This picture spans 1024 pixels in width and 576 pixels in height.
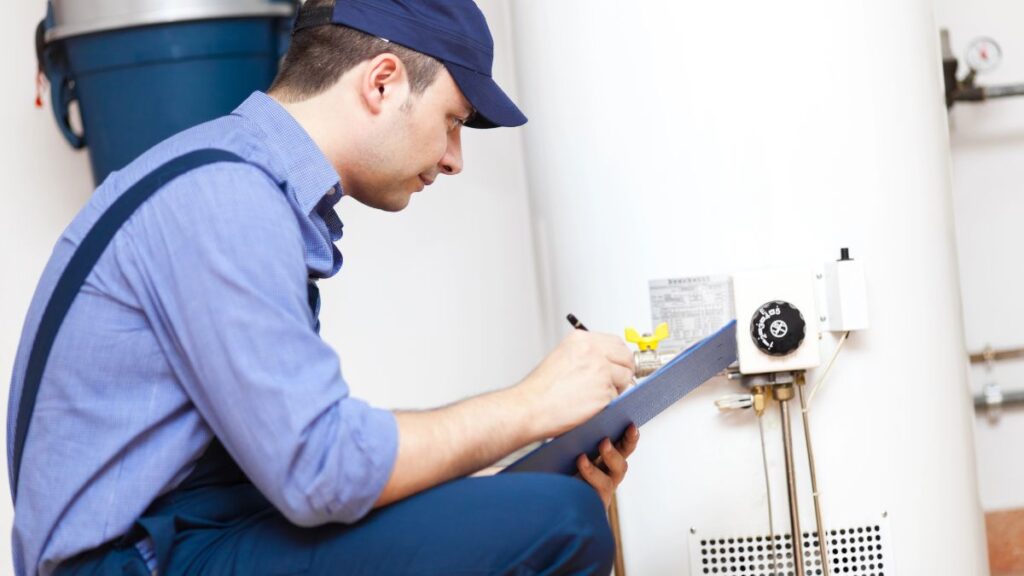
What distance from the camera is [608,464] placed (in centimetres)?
132

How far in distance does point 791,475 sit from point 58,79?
138 centimetres

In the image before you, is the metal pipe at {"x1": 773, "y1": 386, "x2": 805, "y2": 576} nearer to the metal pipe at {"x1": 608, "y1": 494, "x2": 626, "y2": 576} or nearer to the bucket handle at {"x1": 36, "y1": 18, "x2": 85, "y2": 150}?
the metal pipe at {"x1": 608, "y1": 494, "x2": 626, "y2": 576}

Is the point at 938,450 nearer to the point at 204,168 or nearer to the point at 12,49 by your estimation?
the point at 204,168

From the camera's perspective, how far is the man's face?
3.99 ft

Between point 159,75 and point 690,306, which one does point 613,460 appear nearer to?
point 690,306

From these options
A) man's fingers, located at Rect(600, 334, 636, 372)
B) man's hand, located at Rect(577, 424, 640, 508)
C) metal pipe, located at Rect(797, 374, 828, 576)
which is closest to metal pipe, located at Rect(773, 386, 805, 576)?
metal pipe, located at Rect(797, 374, 828, 576)

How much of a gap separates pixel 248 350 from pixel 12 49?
4.88ft

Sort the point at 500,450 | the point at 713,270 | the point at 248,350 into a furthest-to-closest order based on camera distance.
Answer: the point at 713,270 → the point at 500,450 → the point at 248,350

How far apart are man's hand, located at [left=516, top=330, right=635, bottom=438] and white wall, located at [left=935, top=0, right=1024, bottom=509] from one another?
1298 mm

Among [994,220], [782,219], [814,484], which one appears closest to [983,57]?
[994,220]

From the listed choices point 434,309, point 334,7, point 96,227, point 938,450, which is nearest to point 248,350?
point 96,227

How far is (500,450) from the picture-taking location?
1.08 metres

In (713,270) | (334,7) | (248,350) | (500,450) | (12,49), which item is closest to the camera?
(248,350)

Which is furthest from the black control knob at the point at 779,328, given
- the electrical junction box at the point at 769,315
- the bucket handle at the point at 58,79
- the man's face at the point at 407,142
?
the bucket handle at the point at 58,79
